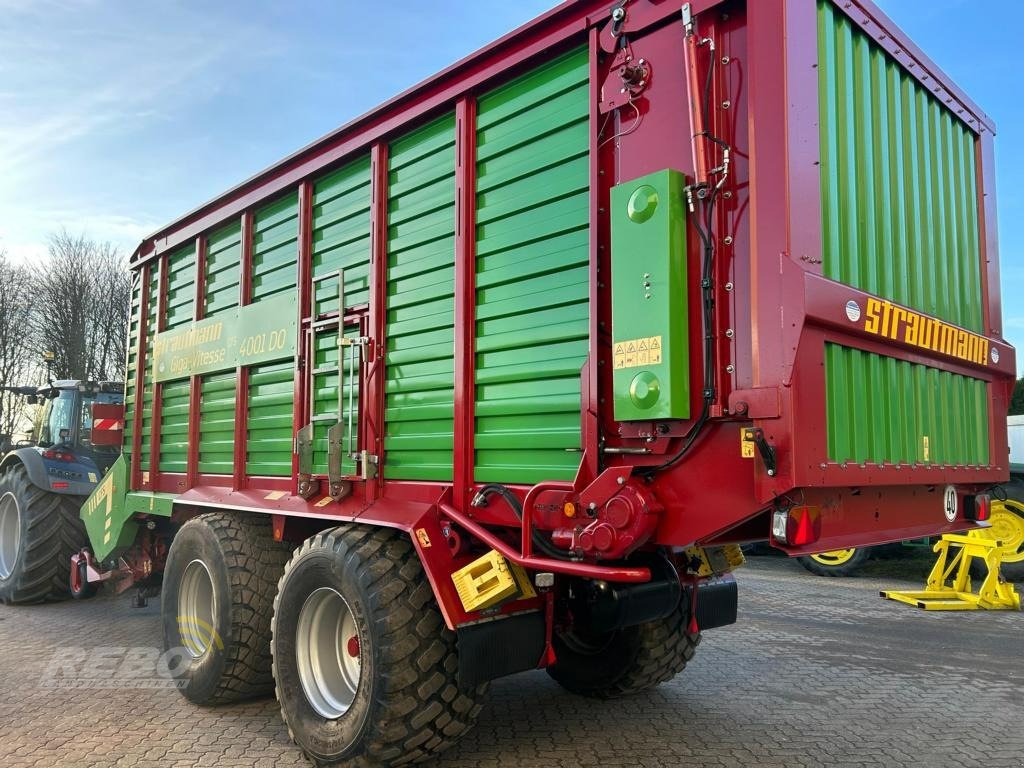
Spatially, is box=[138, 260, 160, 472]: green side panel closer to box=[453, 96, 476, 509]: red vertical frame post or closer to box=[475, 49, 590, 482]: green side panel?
box=[453, 96, 476, 509]: red vertical frame post

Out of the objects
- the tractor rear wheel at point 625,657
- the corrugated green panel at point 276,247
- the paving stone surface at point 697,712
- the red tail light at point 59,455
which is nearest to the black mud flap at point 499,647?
the paving stone surface at point 697,712

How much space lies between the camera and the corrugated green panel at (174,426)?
5844 millimetres

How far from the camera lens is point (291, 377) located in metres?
4.71

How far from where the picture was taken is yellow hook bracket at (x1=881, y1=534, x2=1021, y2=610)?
24.3 feet

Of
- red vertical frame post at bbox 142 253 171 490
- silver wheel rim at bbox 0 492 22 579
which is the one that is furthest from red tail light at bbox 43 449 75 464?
red vertical frame post at bbox 142 253 171 490

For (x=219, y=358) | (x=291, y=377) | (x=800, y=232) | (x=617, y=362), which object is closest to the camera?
(x=800, y=232)

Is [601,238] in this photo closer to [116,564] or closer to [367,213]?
[367,213]

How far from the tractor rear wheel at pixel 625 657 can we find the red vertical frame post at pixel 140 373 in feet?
12.6

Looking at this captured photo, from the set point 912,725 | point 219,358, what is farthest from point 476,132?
point 912,725

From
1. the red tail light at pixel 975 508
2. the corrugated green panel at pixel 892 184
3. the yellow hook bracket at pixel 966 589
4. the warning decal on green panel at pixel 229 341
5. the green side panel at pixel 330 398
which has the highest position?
the corrugated green panel at pixel 892 184

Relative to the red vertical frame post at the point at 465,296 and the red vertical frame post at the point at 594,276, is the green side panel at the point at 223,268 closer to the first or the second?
the red vertical frame post at the point at 465,296

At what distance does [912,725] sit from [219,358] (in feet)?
15.6

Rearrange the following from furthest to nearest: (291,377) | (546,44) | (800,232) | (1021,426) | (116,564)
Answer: (1021,426) < (116,564) < (291,377) < (546,44) < (800,232)

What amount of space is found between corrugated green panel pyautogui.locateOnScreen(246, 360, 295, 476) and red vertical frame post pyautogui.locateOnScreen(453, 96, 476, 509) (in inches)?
58.1
